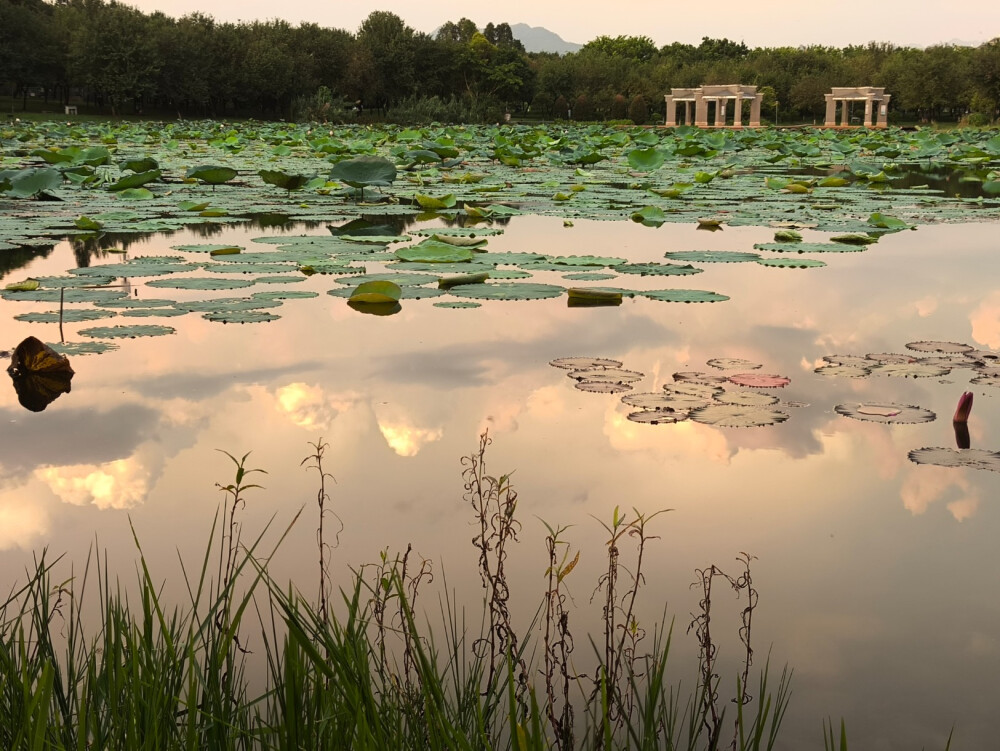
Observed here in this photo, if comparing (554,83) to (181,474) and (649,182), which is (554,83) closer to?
(649,182)

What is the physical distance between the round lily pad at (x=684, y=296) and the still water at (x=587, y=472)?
0.39ft

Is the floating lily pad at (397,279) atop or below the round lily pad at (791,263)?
below

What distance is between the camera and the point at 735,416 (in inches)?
103

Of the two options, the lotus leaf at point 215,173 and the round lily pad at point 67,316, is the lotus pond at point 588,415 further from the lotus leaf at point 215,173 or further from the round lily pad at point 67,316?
the lotus leaf at point 215,173

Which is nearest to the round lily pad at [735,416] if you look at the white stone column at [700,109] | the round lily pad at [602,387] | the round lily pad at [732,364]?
the round lily pad at [602,387]

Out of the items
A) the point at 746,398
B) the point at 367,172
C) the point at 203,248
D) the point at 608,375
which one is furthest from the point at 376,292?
the point at 367,172

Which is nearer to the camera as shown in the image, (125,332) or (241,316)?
(125,332)

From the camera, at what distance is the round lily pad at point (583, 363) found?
3180 millimetres

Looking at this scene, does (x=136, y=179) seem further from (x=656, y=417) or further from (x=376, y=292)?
(x=656, y=417)

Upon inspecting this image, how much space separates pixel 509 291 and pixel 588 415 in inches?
66.5

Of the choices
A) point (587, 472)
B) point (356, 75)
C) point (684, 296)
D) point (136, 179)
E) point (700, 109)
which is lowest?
point (587, 472)

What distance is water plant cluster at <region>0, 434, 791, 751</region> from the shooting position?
115 centimetres

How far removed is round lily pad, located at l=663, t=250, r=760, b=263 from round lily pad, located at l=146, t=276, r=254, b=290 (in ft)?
6.86

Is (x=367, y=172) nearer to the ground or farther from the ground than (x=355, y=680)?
farther from the ground
